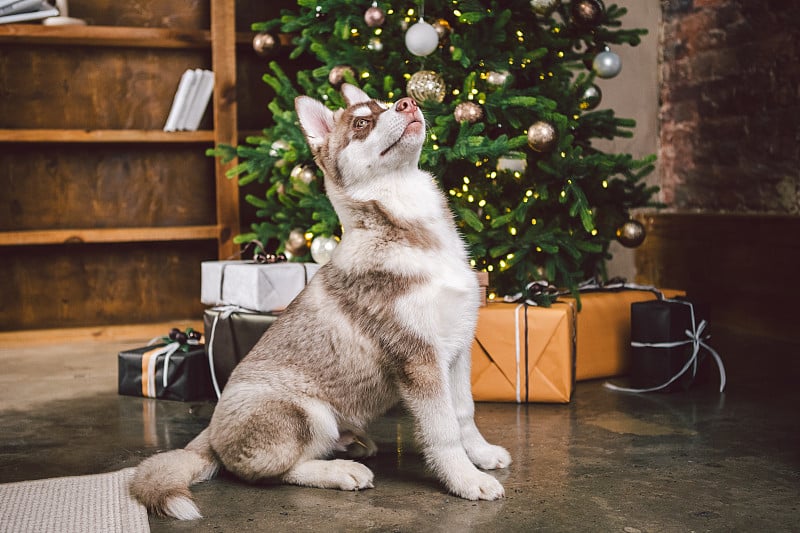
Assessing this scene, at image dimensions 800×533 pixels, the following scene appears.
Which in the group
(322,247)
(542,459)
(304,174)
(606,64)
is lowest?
(542,459)

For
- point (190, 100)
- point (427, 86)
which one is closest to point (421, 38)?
point (427, 86)

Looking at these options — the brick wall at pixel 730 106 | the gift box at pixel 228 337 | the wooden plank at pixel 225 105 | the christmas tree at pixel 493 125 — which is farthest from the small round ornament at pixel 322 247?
the brick wall at pixel 730 106

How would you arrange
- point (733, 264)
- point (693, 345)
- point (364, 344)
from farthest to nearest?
1. point (733, 264)
2. point (693, 345)
3. point (364, 344)

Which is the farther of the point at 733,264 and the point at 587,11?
the point at 733,264

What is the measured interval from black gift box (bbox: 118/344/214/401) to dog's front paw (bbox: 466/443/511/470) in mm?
1324

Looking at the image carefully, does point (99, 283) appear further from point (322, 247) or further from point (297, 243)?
point (322, 247)

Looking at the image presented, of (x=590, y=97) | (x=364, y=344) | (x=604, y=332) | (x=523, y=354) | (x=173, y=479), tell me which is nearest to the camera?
(x=173, y=479)

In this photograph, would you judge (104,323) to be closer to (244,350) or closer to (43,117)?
(43,117)

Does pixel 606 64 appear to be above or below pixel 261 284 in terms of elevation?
above

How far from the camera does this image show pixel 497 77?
321 centimetres

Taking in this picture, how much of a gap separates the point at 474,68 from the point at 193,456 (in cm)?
199

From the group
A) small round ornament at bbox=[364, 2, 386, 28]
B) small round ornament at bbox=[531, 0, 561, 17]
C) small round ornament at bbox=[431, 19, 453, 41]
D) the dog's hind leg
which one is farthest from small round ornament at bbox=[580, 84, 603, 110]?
the dog's hind leg

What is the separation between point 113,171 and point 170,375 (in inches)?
75.2

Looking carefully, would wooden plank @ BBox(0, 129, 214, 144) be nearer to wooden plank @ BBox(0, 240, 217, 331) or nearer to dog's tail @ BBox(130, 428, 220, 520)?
wooden plank @ BBox(0, 240, 217, 331)
